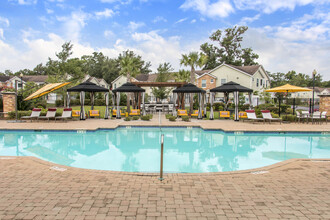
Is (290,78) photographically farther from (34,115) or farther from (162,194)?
(162,194)

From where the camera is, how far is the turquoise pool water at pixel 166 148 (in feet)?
21.9

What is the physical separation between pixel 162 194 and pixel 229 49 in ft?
153

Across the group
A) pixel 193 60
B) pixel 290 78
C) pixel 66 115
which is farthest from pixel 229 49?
pixel 66 115

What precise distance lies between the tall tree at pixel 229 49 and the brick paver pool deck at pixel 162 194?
4335 cm

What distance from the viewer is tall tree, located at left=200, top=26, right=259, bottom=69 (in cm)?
4462

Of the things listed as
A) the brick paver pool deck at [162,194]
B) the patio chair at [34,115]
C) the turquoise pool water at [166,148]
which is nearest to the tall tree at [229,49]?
the turquoise pool water at [166,148]

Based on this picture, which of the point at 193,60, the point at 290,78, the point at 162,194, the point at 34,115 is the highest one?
the point at 290,78

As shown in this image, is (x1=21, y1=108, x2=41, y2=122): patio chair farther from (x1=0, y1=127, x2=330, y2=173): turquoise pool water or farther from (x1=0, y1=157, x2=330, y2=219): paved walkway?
(x1=0, y1=157, x2=330, y2=219): paved walkway

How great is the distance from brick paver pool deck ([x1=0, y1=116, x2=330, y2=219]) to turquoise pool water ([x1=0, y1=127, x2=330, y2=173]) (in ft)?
5.59

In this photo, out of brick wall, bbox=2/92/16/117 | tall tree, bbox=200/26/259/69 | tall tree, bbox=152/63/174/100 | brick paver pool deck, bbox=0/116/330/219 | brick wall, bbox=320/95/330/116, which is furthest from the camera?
tall tree, bbox=200/26/259/69

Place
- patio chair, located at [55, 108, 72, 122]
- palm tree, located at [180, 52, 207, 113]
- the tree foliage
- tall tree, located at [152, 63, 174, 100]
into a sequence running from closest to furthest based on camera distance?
patio chair, located at [55, 108, 72, 122] < palm tree, located at [180, 52, 207, 113] < tall tree, located at [152, 63, 174, 100] < the tree foliage

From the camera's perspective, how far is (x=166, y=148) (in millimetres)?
8656

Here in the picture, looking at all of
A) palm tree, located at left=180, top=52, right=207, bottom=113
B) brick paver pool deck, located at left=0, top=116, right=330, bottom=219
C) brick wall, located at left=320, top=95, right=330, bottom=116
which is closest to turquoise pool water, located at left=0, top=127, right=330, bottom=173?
brick paver pool deck, located at left=0, top=116, right=330, bottom=219

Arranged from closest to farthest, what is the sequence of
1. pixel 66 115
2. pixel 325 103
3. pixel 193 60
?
pixel 66 115, pixel 325 103, pixel 193 60
